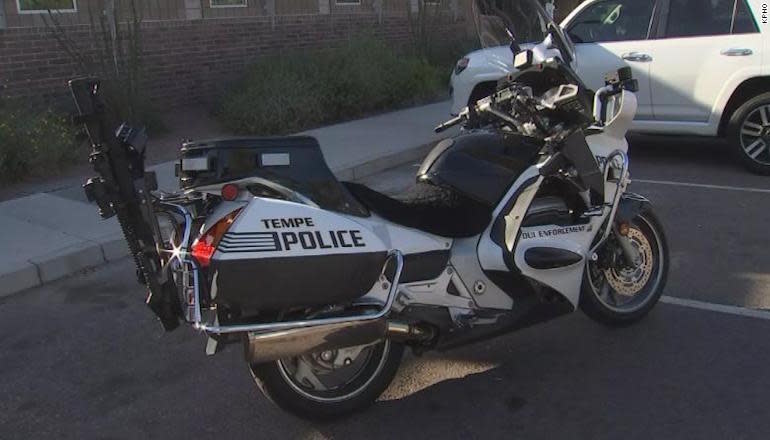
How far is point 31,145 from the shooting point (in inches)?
308

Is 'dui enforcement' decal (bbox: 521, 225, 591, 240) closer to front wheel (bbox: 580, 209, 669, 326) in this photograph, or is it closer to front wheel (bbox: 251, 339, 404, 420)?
front wheel (bbox: 580, 209, 669, 326)

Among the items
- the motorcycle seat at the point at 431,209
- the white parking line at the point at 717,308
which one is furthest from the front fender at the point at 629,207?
the motorcycle seat at the point at 431,209

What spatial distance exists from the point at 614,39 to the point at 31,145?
6.40 metres

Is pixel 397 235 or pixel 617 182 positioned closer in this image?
pixel 397 235

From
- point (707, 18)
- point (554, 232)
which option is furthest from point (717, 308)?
point (707, 18)

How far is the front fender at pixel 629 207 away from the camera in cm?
393

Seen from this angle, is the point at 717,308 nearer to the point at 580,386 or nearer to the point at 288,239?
the point at 580,386

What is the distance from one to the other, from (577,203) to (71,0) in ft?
28.8

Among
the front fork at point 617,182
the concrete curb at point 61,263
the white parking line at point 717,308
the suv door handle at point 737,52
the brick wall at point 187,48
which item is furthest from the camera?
the brick wall at point 187,48

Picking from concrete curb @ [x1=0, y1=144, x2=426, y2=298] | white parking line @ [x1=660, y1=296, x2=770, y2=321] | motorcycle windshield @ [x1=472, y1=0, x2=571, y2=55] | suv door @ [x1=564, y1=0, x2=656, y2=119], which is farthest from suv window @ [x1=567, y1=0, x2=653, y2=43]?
concrete curb @ [x1=0, y1=144, x2=426, y2=298]

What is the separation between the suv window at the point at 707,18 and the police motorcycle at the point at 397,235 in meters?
4.17

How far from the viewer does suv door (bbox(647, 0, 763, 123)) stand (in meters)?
7.26

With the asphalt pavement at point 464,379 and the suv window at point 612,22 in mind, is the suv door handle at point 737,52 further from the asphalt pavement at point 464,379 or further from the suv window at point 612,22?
the asphalt pavement at point 464,379

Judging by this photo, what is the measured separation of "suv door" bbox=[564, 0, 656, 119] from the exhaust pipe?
5.81 metres
